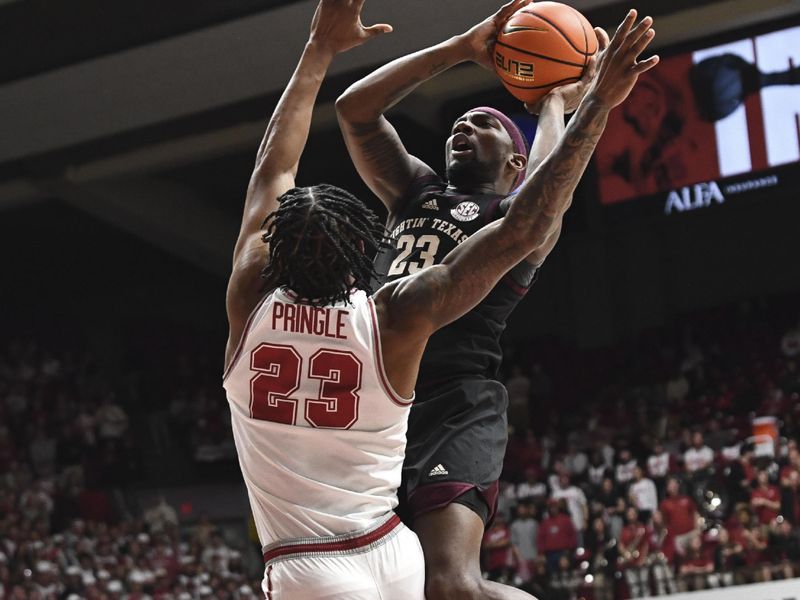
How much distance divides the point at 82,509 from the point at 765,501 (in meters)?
8.20

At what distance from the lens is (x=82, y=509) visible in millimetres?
14352

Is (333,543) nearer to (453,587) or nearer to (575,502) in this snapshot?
(453,587)

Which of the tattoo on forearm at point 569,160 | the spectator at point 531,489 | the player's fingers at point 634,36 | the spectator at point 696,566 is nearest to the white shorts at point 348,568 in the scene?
the tattoo on forearm at point 569,160

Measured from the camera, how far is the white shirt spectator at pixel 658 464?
10677 mm

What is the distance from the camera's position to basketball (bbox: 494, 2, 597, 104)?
3850 millimetres

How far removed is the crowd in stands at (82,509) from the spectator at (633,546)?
11.8ft

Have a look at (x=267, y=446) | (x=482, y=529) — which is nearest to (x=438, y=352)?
(x=482, y=529)

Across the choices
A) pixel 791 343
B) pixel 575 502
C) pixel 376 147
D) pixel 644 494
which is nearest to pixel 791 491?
pixel 644 494

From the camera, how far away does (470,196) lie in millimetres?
4117

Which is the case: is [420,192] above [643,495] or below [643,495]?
above

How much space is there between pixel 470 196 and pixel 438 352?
1.93ft

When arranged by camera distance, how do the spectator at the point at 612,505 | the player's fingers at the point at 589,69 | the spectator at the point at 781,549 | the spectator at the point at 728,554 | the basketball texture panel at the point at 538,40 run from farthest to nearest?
the spectator at the point at 612,505 → the spectator at the point at 728,554 → the spectator at the point at 781,549 → the player's fingers at the point at 589,69 → the basketball texture panel at the point at 538,40

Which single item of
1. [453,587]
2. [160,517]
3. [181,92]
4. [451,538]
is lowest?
[453,587]

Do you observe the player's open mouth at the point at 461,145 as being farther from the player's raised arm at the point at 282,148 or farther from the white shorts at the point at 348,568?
the white shorts at the point at 348,568
